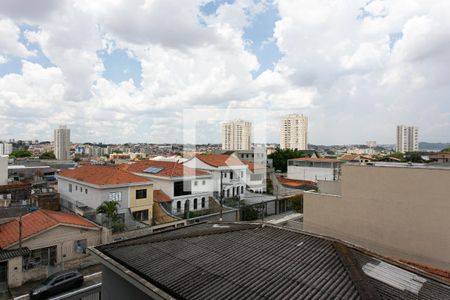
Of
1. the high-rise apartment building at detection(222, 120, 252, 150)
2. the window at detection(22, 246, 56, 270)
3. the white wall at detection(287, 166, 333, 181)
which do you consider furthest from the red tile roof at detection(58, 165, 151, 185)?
the high-rise apartment building at detection(222, 120, 252, 150)

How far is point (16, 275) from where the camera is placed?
13086 mm

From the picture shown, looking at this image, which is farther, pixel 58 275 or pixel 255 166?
pixel 255 166

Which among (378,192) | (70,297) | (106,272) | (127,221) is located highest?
(378,192)

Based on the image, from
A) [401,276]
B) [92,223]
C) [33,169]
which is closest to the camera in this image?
[401,276]

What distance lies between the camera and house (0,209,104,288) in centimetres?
1314

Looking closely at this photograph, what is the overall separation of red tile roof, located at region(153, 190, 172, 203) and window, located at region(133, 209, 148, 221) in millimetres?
1395

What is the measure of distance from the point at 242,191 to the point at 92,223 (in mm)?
17012

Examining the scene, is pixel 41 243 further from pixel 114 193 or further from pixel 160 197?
pixel 160 197

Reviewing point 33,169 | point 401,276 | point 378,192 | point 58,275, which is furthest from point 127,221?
point 33,169

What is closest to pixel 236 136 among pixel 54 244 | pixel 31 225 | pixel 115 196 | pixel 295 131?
pixel 295 131

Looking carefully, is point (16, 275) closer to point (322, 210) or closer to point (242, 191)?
point (322, 210)

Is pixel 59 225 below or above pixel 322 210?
below

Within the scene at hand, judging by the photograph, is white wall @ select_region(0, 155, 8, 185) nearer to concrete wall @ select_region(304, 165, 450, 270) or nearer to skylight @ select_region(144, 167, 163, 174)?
skylight @ select_region(144, 167, 163, 174)

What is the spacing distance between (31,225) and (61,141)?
12526cm
